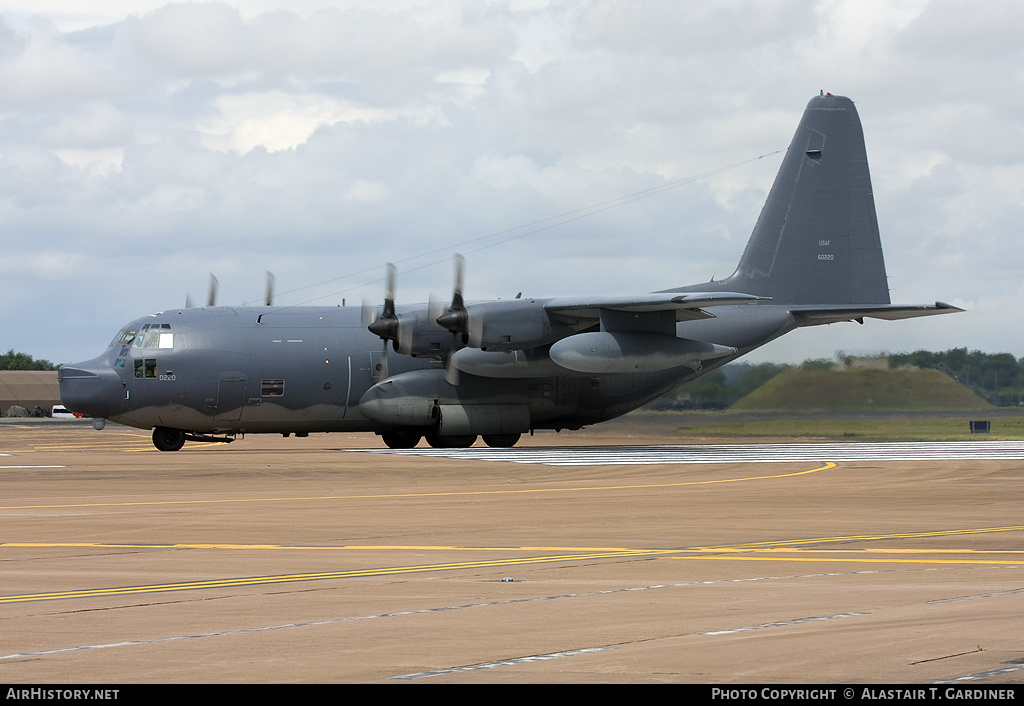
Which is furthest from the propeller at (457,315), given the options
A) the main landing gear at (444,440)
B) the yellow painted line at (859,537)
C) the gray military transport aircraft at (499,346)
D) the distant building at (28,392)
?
the distant building at (28,392)

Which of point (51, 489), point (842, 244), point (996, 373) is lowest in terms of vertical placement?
point (51, 489)

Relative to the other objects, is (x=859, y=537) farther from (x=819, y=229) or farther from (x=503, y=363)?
(x=819, y=229)

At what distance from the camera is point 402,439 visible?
38.2 m

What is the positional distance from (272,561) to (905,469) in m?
17.8

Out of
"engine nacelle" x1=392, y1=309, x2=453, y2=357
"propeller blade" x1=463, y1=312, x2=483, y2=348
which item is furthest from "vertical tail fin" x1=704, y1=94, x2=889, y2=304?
"engine nacelle" x1=392, y1=309, x2=453, y2=357

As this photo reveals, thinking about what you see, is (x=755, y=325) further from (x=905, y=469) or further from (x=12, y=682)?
(x=12, y=682)

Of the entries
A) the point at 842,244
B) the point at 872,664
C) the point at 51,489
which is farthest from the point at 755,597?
the point at 842,244

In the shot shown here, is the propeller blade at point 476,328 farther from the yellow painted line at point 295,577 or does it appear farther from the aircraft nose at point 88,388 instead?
the yellow painted line at point 295,577

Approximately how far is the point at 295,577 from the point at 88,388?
24.9 meters

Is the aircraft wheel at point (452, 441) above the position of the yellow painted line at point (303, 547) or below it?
above

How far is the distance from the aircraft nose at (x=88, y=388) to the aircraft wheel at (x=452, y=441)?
30.5 feet

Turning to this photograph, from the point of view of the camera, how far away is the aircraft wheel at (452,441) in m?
37.4

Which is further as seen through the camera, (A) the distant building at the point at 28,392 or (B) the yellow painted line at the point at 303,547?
(A) the distant building at the point at 28,392

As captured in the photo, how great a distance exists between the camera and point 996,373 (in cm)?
3953
